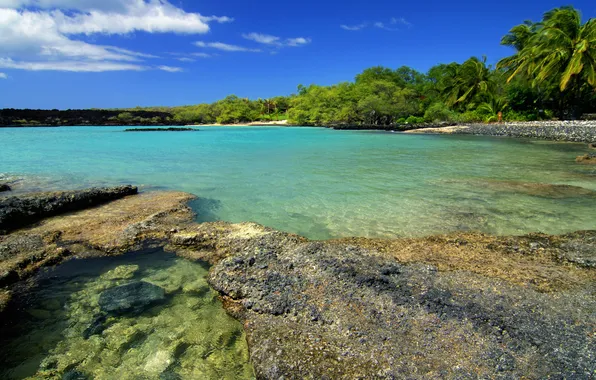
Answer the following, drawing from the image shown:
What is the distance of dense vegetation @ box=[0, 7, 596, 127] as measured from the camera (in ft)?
101

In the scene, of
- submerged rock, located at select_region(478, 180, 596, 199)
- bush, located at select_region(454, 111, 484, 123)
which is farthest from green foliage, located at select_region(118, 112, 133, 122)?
submerged rock, located at select_region(478, 180, 596, 199)

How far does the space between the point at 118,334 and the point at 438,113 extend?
54480 mm

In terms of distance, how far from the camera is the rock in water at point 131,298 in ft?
13.2

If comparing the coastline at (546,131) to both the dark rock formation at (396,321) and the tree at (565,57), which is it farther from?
the dark rock formation at (396,321)

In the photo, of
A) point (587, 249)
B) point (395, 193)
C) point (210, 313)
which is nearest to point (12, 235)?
point (210, 313)

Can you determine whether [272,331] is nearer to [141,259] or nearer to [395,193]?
[141,259]

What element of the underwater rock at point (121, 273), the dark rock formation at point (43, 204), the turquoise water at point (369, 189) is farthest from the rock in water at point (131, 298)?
the dark rock formation at point (43, 204)

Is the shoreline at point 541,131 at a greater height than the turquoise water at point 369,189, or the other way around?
the shoreline at point 541,131

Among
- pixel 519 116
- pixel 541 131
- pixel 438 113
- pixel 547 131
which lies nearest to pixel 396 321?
pixel 547 131

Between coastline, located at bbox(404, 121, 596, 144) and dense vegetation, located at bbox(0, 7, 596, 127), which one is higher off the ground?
dense vegetation, located at bbox(0, 7, 596, 127)

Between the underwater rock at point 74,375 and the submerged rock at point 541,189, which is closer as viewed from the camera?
the underwater rock at point 74,375

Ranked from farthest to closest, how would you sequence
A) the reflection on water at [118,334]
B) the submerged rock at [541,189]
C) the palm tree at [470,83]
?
the palm tree at [470,83], the submerged rock at [541,189], the reflection on water at [118,334]

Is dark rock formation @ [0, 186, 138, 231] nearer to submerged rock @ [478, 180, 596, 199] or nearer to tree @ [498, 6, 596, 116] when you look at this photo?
submerged rock @ [478, 180, 596, 199]

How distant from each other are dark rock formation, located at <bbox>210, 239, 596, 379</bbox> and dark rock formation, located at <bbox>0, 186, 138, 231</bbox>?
5108 mm
